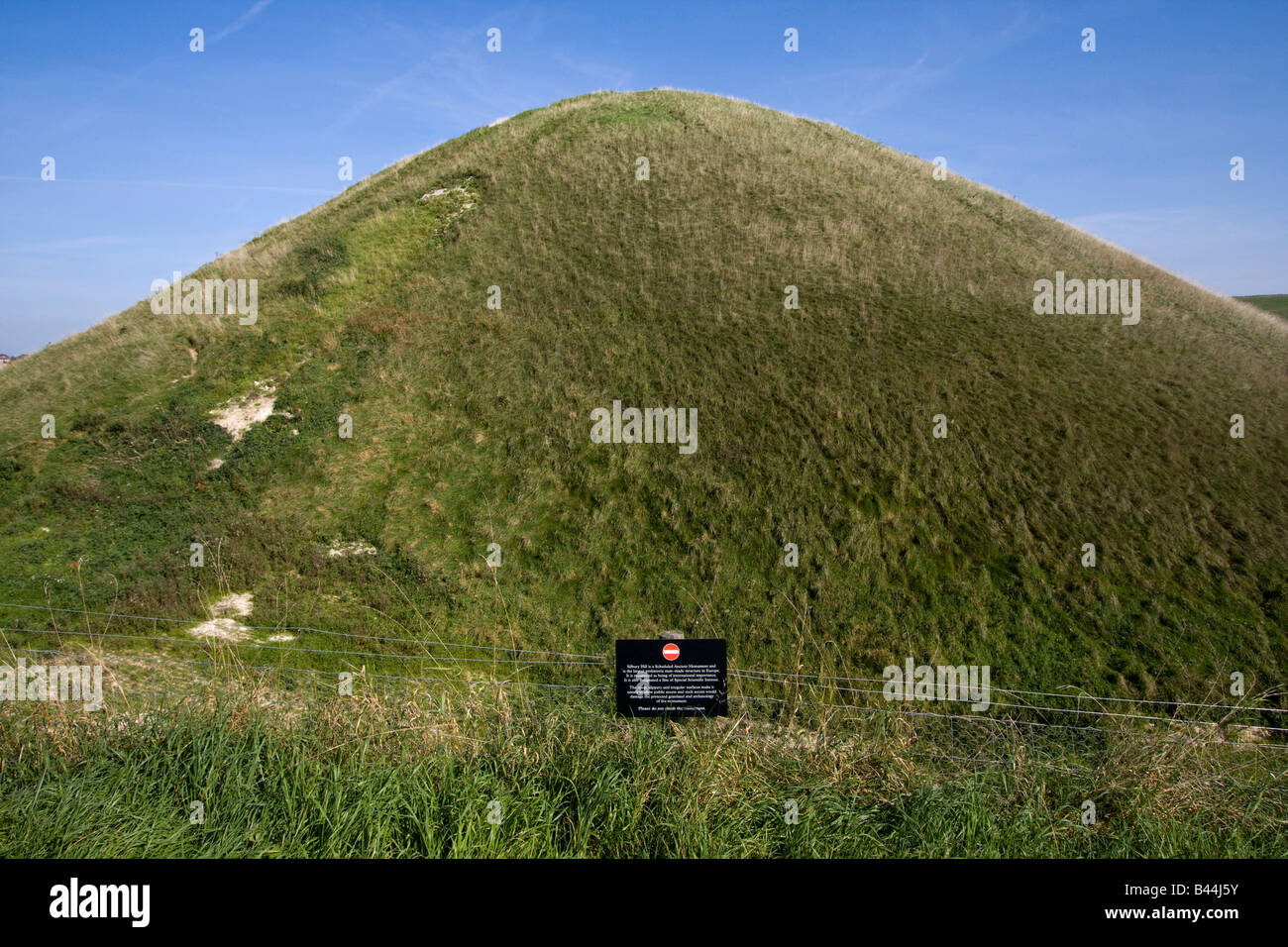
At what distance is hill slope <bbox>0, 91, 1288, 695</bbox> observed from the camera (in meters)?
13.1

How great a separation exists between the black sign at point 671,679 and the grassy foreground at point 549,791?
21 centimetres

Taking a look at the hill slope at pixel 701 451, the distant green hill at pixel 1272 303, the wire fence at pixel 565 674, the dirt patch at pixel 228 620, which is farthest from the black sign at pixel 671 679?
the distant green hill at pixel 1272 303

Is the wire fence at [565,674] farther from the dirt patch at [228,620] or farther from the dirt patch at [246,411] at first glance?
the dirt patch at [246,411]

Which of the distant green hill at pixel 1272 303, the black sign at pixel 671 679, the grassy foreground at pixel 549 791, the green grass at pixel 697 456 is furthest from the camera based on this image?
the distant green hill at pixel 1272 303

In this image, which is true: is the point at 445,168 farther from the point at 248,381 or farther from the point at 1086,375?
the point at 1086,375

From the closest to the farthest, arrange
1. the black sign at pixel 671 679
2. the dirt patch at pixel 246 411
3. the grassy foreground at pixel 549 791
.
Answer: the grassy foreground at pixel 549 791 → the black sign at pixel 671 679 → the dirt patch at pixel 246 411

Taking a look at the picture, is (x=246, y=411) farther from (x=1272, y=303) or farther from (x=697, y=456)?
(x=1272, y=303)

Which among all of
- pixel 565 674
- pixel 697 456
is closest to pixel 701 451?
pixel 697 456

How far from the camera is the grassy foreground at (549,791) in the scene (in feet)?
14.1

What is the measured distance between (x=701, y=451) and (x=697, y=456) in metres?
0.23

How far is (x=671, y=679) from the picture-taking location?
5617 mm

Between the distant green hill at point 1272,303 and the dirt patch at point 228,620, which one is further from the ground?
the distant green hill at point 1272,303

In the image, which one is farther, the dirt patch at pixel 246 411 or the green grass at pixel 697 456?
the dirt patch at pixel 246 411
